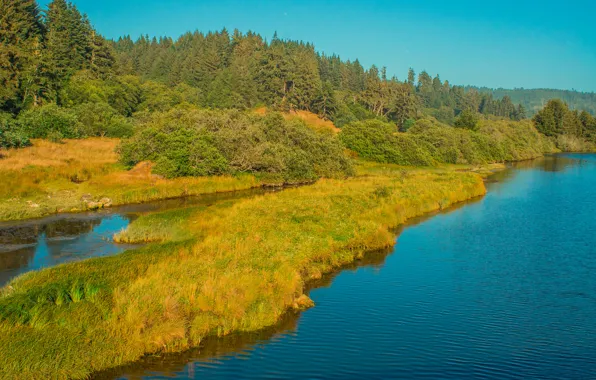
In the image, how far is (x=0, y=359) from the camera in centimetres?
1503

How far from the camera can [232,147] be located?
5953cm

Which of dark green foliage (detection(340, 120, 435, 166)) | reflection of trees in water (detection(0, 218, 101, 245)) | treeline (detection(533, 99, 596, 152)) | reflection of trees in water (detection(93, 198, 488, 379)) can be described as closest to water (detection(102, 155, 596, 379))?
reflection of trees in water (detection(93, 198, 488, 379))

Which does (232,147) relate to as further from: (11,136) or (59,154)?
(11,136)

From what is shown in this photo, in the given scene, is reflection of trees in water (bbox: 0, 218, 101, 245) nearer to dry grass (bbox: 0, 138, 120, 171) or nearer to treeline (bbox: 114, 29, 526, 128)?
dry grass (bbox: 0, 138, 120, 171)

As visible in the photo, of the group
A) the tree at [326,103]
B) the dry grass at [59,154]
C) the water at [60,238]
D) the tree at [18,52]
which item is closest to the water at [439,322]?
the water at [60,238]

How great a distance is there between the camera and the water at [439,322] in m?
17.1

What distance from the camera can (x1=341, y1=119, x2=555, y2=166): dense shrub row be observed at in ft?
279

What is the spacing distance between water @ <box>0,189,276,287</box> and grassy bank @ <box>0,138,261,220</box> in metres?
2.24

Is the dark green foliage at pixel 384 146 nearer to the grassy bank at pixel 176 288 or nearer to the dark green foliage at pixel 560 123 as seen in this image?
the grassy bank at pixel 176 288

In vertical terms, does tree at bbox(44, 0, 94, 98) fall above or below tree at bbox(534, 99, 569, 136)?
above

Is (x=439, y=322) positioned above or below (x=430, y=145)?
below

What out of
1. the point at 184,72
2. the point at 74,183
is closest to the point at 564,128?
the point at 184,72

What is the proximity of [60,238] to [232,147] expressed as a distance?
2840cm

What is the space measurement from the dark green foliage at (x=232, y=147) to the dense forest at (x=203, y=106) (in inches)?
5.9
